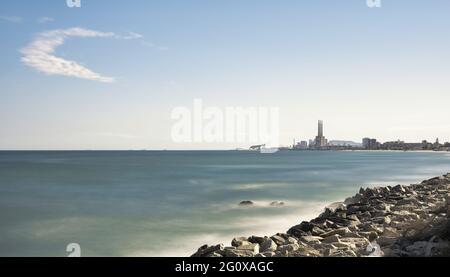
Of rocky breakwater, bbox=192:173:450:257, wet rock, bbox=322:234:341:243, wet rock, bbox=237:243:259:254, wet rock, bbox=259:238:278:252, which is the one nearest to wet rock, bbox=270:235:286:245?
rocky breakwater, bbox=192:173:450:257

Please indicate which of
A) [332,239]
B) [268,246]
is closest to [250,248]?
[268,246]

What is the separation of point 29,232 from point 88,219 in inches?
68.8

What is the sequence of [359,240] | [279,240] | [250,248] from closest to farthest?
[250,248]
[359,240]
[279,240]

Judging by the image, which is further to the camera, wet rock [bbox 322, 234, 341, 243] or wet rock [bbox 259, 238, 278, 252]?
wet rock [bbox 322, 234, 341, 243]

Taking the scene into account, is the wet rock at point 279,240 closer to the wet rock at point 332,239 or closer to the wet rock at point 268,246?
the wet rock at point 268,246

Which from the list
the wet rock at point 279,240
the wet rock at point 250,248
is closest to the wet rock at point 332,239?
the wet rock at point 279,240

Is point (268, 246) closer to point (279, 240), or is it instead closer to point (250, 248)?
point (250, 248)

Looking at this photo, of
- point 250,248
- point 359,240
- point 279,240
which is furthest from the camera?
point 279,240

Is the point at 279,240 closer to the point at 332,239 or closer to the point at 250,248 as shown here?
the point at 250,248

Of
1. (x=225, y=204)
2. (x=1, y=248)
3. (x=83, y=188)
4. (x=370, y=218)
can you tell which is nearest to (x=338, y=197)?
(x=225, y=204)

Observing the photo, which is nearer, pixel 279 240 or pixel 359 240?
pixel 359 240

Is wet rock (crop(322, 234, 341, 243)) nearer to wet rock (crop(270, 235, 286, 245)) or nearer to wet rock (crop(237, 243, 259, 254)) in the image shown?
wet rock (crop(270, 235, 286, 245))

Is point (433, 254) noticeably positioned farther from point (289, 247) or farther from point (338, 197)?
point (338, 197)
